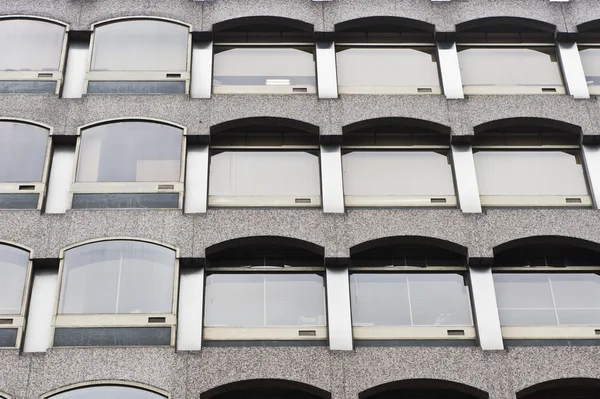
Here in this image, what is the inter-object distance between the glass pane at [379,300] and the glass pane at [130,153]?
5478 mm

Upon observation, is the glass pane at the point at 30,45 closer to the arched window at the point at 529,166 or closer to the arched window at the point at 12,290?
the arched window at the point at 12,290

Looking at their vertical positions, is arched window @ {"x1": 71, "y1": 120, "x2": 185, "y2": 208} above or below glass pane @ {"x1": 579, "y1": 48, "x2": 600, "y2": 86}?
below

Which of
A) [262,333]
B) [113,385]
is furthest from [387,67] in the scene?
[113,385]

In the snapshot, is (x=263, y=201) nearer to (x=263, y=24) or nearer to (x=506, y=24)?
(x=263, y=24)

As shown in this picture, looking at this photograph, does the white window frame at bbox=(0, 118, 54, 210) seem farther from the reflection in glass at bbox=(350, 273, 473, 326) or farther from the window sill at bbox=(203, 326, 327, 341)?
the reflection in glass at bbox=(350, 273, 473, 326)

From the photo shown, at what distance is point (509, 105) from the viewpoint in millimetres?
20531

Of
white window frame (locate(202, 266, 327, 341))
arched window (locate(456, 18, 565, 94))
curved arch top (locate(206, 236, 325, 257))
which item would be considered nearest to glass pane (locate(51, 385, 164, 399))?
white window frame (locate(202, 266, 327, 341))

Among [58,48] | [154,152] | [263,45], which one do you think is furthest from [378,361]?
[58,48]

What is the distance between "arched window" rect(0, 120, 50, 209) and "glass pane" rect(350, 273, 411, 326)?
27.2 feet

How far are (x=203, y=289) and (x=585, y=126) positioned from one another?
11298 mm

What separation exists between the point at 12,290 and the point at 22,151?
3970 millimetres

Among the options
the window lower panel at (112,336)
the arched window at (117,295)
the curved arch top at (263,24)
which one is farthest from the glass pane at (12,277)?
the curved arch top at (263,24)

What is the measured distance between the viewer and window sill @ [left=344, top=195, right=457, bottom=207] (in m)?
19.4

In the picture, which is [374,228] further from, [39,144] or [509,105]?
[39,144]
